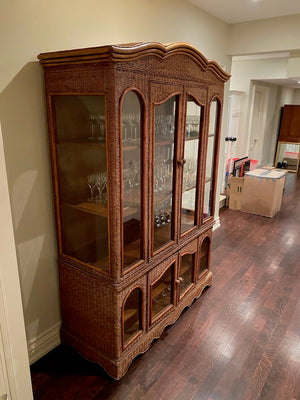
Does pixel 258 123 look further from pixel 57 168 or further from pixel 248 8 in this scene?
pixel 57 168

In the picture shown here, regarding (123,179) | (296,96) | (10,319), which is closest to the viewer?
(10,319)

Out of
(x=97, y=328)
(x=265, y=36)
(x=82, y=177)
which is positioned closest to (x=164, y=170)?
(x=82, y=177)

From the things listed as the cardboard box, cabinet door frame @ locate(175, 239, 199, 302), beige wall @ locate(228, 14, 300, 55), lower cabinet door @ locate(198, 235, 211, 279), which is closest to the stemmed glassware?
cabinet door frame @ locate(175, 239, 199, 302)

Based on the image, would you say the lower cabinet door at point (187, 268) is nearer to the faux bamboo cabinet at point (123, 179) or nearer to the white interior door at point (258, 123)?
the faux bamboo cabinet at point (123, 179)

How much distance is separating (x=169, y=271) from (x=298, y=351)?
3.47 ft

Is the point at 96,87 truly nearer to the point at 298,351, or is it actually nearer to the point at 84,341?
the point at 84,341

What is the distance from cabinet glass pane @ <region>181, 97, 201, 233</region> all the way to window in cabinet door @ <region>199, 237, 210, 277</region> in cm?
38

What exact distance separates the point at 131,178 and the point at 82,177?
12.1 inches

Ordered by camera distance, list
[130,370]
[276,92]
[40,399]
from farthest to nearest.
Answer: [276,92]
[130,370]
[40,399]

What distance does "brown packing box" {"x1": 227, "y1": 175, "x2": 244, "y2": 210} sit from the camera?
4887 mm

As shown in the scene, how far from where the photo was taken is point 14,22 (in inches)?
59.5

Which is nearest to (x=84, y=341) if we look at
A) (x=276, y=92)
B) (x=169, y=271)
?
(x=169, y=271)

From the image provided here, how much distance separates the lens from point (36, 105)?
67.0 inches

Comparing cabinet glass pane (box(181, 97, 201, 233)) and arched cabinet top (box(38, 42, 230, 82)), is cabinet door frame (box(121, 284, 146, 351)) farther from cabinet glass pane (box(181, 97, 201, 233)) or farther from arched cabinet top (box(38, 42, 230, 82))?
arched cabinet top (box(38, 42, 230, 82))
